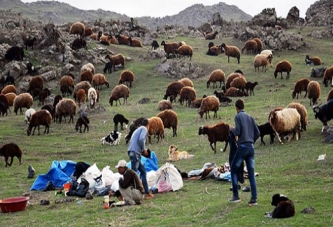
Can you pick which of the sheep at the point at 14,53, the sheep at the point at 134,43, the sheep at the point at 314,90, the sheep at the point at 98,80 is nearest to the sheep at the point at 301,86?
the sheep at the point at 314,90

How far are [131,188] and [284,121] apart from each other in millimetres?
9744

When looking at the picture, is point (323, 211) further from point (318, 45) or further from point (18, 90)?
point (318, 45)

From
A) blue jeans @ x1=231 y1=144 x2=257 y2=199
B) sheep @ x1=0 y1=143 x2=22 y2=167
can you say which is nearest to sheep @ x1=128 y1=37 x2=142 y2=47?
sheep @ x1=0 y1=143 x2=22 y2=167

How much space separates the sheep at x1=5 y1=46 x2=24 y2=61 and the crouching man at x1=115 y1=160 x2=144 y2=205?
39.1 m

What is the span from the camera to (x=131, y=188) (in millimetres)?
15133

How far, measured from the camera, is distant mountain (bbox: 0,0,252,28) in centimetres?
14862

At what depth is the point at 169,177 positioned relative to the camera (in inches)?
658

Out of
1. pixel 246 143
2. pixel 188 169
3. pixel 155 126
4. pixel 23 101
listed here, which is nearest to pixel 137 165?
pixel 246 143

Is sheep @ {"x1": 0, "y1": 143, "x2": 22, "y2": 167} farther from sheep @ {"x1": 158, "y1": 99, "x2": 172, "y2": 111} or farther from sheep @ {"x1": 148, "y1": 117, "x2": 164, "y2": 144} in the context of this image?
sheep @ {"x1": 158, "y1": 99, "x2": 172, "y2": 111}

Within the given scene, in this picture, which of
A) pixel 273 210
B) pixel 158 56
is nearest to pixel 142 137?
pixel 273 210

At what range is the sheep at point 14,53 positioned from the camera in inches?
2003

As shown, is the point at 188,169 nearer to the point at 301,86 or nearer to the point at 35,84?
the point at 301,86

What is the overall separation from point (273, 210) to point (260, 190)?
328 cm

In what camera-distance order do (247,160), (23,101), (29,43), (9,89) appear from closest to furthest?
1. (247,160)
2. (23,101)
3. (9,89)
4. (29,43)
